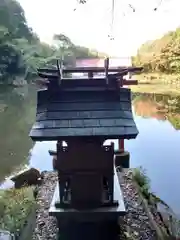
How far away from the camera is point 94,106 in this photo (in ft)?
8.77

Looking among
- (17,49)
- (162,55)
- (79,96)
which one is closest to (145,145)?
(79,96)

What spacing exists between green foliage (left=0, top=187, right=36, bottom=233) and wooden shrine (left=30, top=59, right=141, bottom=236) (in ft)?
1.40

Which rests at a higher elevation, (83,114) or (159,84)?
(159,84)

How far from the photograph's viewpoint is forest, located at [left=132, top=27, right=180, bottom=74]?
12875 mm

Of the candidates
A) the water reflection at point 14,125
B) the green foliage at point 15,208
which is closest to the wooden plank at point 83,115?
the green foliage at point 15,208

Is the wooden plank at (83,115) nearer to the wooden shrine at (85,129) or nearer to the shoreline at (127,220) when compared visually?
the wooden shrine at (85,129)

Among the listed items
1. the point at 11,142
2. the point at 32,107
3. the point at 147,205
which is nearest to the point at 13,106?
the point at 32,107

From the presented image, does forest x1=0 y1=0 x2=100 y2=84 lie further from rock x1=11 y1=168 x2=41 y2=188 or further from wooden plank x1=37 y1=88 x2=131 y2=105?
→ wooden plank x1=37 y1=88 x2=131 y2=105

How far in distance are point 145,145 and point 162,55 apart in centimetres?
762

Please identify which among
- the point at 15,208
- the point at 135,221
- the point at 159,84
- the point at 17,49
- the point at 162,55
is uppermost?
the point at 17,49

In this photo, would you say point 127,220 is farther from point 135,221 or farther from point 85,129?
point 85,129

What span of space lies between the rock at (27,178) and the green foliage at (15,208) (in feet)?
1.81

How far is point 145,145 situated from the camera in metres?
6.50

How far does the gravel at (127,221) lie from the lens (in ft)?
10.0
